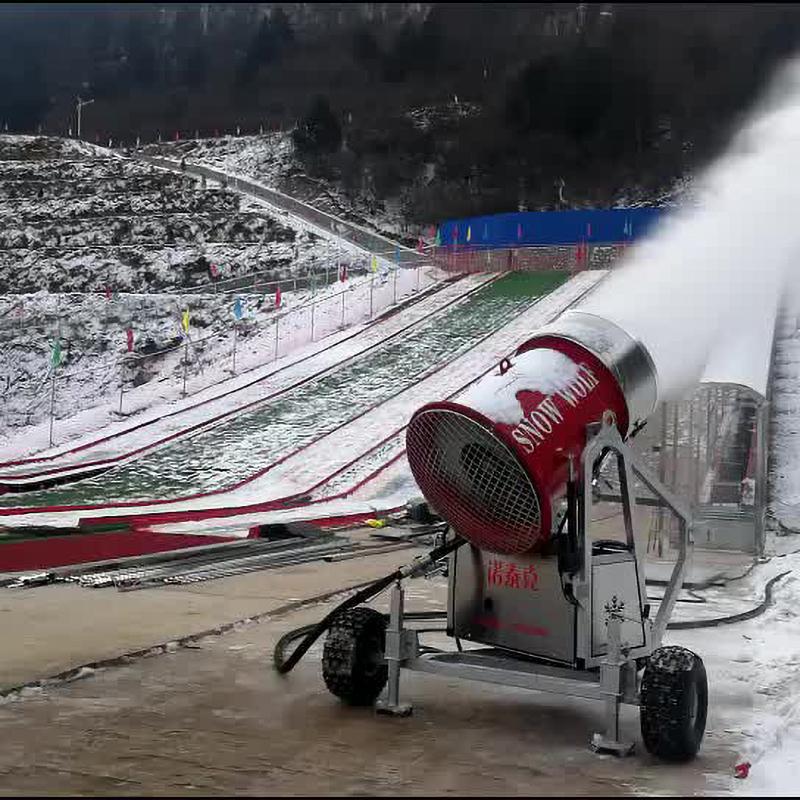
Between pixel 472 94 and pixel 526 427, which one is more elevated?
pixel 472 94

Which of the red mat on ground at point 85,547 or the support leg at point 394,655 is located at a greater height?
the support leg at point 394,655

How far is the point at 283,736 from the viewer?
21.3ft

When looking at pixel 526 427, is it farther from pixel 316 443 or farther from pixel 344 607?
pixel 316 443

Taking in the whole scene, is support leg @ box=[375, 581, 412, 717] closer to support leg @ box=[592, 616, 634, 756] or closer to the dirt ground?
the dirt ground

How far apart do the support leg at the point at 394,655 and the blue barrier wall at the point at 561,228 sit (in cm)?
3735

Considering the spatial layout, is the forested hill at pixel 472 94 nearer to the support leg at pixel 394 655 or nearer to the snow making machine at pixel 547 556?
the snow making machine at pixel 547 556

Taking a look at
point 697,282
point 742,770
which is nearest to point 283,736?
point 742,770

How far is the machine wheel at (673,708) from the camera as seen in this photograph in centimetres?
610

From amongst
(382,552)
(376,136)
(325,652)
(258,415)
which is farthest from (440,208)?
(325,652)

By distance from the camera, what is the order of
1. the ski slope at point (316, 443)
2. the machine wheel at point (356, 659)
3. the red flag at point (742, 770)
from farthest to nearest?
the ski slope at point (316, 443) → the machine wheel at point (356, 659) → the red flag at point (742, 770)

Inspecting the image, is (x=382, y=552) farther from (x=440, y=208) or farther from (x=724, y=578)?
(x=440, y=208)

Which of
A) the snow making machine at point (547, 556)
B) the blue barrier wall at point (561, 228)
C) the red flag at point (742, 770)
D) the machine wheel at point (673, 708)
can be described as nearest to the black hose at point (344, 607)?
the snow making machine at point (547, 556)

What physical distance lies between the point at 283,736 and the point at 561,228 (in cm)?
3898

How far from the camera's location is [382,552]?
1472cm
